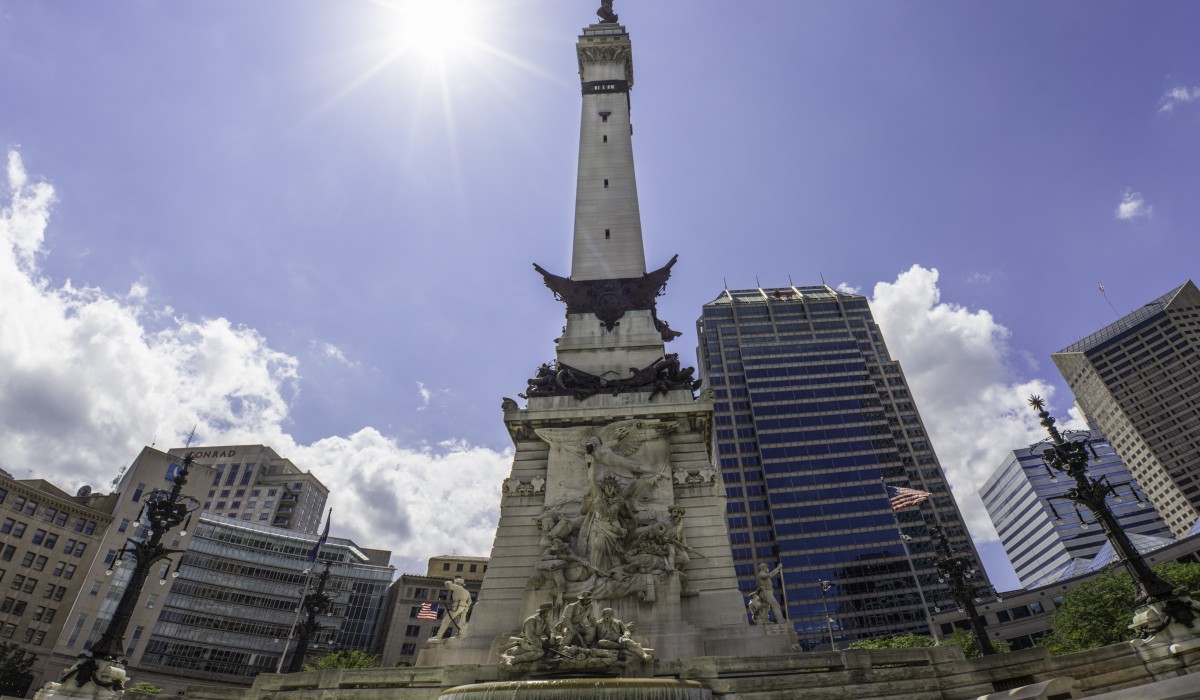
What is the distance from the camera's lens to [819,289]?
376 ft

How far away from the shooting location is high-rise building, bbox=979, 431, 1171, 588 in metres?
116

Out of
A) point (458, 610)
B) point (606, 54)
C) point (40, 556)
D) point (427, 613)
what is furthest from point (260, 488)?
point (458, 610)

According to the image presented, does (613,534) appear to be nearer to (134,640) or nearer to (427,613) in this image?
(427,613)

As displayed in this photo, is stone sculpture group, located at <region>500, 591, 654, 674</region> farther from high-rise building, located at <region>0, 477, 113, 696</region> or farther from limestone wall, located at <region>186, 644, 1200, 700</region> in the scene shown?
high-rise building, located at <region>0, 477, 113, 696</region>

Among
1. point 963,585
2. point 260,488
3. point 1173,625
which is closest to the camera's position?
point 1173,625

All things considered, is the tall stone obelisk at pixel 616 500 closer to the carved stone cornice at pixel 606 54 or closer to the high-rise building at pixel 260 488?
the carved stone cornice at pixel 606 54

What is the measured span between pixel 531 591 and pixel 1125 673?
13.1 meters

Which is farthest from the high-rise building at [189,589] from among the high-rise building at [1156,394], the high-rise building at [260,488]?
the high-rise building at [1156,394]

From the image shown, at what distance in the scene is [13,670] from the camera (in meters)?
39.5

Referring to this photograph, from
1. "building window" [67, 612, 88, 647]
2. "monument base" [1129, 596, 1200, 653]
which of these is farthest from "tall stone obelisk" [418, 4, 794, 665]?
"building window" [67, 612, 88, 647]

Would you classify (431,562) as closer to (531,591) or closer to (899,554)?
(899,554)

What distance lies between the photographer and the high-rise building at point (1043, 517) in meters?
116

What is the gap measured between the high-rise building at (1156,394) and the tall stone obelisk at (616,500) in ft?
452

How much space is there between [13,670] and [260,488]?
57.1 metres
